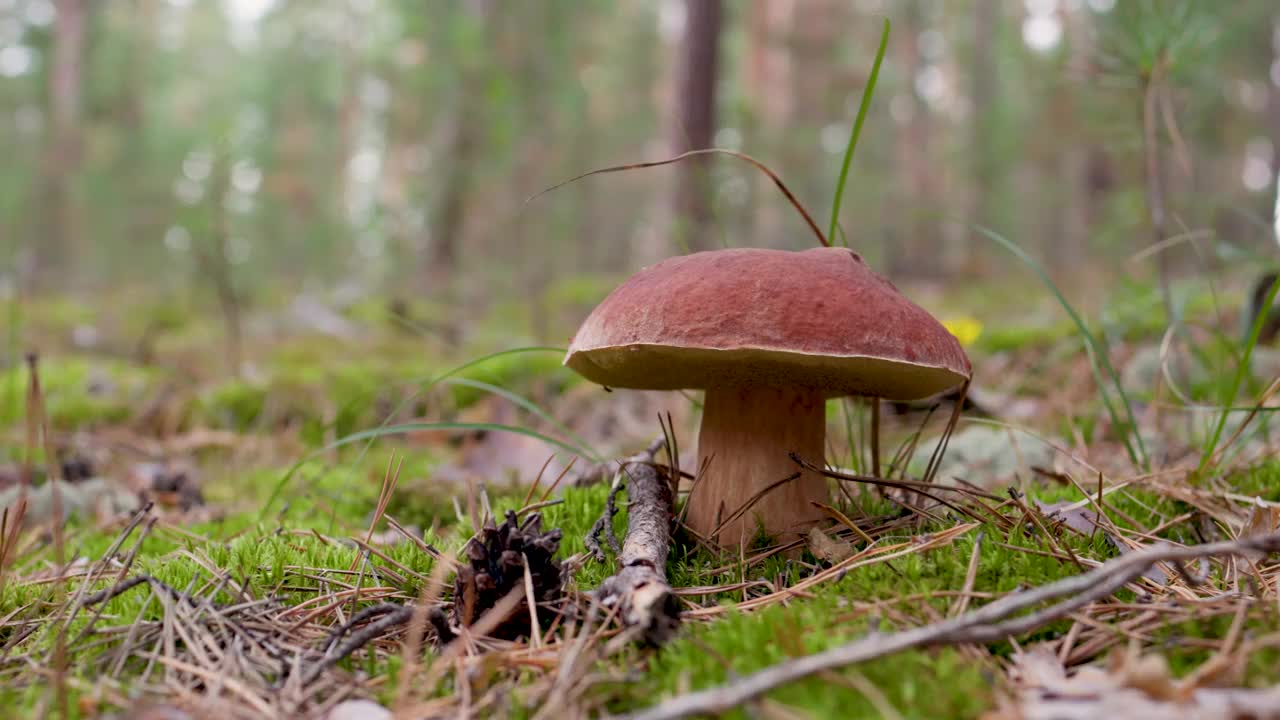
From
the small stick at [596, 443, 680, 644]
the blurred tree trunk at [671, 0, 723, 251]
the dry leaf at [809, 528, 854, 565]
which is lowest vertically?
the dry leaf at [809, 528, 854, 565]

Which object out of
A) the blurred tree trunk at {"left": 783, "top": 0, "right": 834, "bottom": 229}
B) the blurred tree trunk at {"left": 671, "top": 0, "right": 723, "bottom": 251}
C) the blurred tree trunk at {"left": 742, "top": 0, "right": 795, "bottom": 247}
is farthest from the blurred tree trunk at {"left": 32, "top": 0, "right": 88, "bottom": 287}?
the blurred tree trunk at {"left": 671, "top": 0, "right": 723, "bottom": 251}

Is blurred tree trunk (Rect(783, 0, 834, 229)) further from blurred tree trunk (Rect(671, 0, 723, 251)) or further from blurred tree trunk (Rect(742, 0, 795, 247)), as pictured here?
blurred tree trunk (Rect(671, 0, 723, 251))

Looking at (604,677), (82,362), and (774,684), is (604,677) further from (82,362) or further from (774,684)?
(82,362)

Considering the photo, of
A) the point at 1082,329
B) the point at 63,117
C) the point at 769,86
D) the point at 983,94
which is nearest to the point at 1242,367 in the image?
the point at 1082,329

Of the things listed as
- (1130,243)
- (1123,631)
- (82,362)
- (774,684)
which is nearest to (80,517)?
(774,684)

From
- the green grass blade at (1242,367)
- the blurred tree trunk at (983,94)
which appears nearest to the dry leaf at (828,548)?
the green grass blade at (1242,367)

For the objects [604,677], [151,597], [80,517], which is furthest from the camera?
[80,517]
